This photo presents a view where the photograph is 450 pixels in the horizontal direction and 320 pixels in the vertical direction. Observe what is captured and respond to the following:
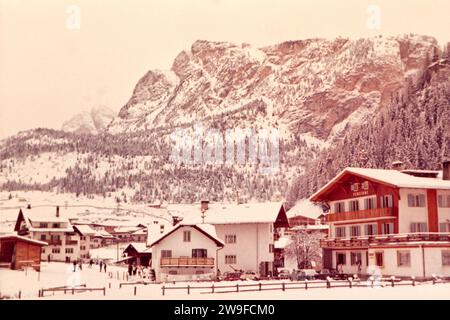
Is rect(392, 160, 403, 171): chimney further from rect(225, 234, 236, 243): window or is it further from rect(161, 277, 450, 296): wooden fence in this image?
rect(225, 234, 236, 243): window

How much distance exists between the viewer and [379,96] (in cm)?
5422

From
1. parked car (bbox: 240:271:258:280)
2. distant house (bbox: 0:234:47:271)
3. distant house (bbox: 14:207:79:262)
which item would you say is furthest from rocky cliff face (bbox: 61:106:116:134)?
parked car (bbox: 240:271:258:280)

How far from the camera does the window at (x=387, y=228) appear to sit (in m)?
29.6

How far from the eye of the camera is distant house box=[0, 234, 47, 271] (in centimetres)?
2469

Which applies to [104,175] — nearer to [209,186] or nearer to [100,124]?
[209,186]

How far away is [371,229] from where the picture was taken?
30906 millimetres

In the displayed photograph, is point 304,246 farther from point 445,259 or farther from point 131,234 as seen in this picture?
point 131,234

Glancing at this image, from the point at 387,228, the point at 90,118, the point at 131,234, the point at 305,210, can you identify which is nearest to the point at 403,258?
the point at 387,228

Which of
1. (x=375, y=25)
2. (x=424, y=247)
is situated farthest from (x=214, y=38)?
(x=424, y=247)

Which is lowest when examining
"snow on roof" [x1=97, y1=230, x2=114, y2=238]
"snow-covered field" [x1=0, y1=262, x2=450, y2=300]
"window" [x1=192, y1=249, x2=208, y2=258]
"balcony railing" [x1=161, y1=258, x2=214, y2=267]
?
"snow-covered field" [x1=0, y1=262, x2=450, y2=300]

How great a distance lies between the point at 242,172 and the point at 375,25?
71.1 feet

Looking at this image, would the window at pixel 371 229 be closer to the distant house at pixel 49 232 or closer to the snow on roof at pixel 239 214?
the snow on roof at pixel 239 214

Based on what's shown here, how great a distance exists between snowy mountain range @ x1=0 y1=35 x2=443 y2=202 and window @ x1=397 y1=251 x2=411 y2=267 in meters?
10.6

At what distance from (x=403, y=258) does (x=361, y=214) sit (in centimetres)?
355
